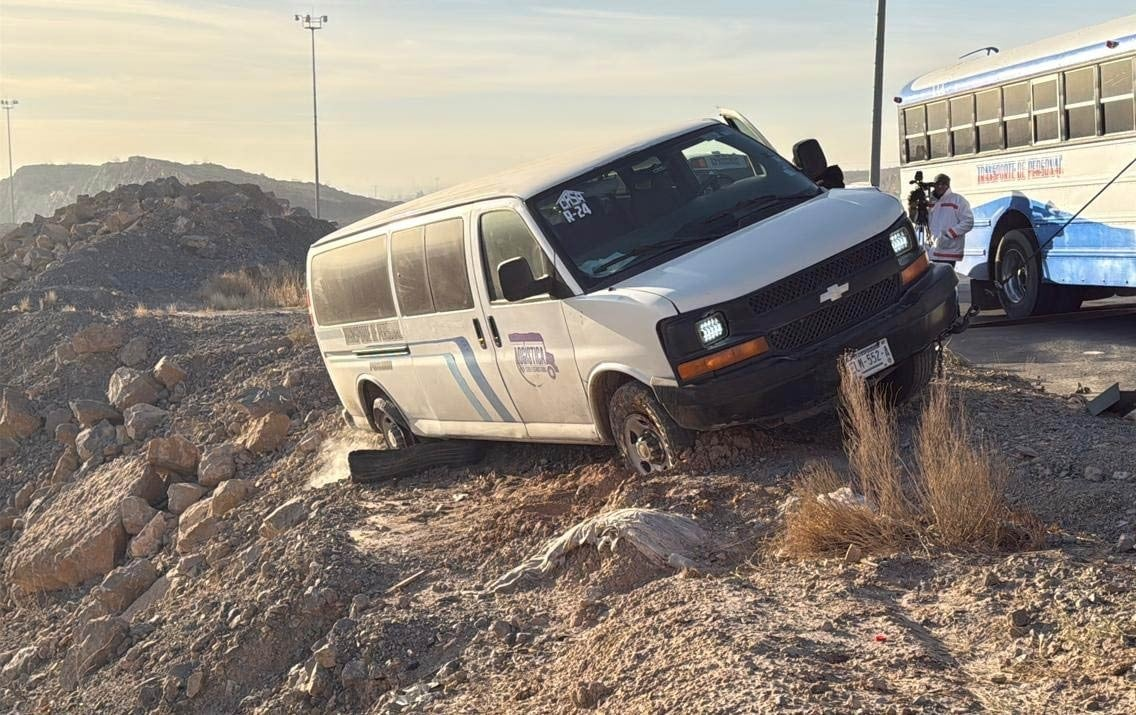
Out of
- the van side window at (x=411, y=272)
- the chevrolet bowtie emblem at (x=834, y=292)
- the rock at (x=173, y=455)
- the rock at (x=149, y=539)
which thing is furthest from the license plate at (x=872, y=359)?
the rock at (x=173, y=455)

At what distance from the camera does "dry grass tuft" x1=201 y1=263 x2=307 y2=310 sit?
95.3ft

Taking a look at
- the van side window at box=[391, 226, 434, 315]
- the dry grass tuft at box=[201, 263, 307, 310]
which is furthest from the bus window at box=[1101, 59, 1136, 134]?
Result: the dry grass tuft at box=[201, 263, 307, 310]

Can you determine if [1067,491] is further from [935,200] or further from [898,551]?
[935,200]

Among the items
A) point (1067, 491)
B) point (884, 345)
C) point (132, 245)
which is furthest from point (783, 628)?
point (132, 245)

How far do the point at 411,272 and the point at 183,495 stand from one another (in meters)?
4.57

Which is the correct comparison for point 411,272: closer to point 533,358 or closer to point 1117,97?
point 533,358

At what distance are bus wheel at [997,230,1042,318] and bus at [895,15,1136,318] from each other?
0.6 inches

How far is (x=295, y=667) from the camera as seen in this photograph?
743 cm

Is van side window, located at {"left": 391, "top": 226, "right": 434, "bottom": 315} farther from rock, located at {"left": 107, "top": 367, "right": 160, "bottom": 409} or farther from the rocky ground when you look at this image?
rock, located at {"left": 107, "top": 367, "right": 160, "bottom": 409}

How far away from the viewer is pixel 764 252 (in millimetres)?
8023

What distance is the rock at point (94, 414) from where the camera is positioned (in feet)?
55.5

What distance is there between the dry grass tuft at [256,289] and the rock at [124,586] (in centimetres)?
1599

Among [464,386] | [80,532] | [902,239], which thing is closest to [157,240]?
[80,532]

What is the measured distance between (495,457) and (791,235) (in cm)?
336
